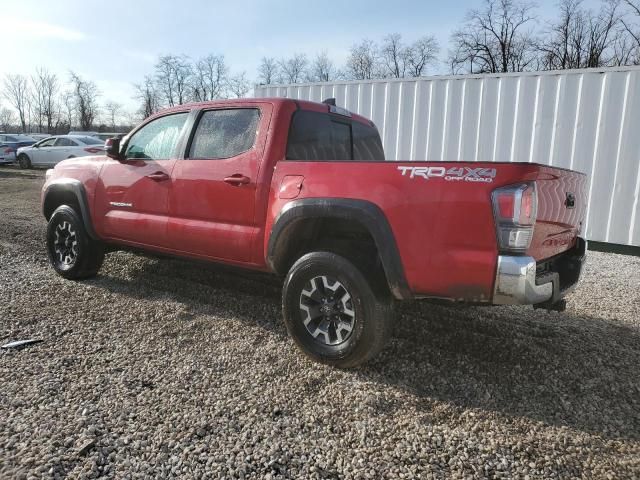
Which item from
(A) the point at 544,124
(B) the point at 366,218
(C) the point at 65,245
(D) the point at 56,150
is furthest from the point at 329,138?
(D) the point at 56,150

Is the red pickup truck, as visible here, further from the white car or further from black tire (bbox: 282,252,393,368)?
the white car

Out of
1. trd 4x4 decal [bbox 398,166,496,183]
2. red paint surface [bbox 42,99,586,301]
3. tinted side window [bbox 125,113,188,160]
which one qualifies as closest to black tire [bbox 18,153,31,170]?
red paint surface [bbox 42,99,586,301]

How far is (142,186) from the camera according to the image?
463 centimetres

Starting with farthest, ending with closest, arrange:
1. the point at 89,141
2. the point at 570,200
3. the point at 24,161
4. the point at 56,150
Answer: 1. the point at 24,161
2. the point at 56,150
3. the point at 89,141
4. the point at 570,200

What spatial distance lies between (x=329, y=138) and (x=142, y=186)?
179 centimetres

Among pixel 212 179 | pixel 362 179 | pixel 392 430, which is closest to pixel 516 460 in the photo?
pixel 392 430

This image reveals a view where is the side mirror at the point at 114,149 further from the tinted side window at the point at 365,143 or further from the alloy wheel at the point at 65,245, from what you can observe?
the tinted side window at the point at 365,143

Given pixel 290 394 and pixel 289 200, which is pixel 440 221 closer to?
pixel 289 200

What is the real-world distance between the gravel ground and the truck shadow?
1 cm

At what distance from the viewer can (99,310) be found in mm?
4555

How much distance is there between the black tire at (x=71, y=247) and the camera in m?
5.26

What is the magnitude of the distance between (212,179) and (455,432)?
2569 millimetres

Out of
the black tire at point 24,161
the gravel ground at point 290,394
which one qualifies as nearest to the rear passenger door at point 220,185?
the gravel ground at point 290,394

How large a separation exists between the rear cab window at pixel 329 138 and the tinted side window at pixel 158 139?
1.22m
